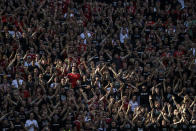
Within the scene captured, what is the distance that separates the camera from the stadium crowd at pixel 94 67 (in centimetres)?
1795

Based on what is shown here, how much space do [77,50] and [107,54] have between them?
4.50 ft

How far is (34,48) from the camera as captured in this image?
20125mm

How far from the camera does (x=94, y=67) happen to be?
20.0m

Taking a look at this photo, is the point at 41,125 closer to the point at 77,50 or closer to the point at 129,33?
the point at 77,50

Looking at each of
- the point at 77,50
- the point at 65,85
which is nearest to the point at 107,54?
the point at 77,50

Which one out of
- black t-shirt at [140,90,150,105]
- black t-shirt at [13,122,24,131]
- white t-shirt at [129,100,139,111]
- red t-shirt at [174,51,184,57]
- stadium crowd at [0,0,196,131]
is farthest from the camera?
red t-shirt at [174,51,184,57]

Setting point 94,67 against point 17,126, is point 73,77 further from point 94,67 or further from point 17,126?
point 17,126

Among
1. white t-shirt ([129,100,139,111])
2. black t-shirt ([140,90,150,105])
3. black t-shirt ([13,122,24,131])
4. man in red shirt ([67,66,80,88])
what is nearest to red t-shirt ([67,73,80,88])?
man in red shirt ([67,66,80,88])

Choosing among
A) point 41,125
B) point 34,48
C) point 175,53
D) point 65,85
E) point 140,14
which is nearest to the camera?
point 41,125

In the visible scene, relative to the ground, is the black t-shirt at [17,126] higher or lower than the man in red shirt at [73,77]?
lower

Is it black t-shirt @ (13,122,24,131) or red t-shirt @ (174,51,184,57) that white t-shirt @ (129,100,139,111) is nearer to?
red t-shirt @ (174,51,184,57)

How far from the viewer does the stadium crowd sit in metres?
18.0

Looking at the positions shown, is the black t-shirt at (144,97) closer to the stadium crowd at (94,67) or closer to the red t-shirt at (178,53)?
the stadium crowd at (94,67)

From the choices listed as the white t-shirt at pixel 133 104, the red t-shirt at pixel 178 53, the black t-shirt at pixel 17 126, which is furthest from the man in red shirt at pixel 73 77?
the red t-shirt at pixel 178 53
